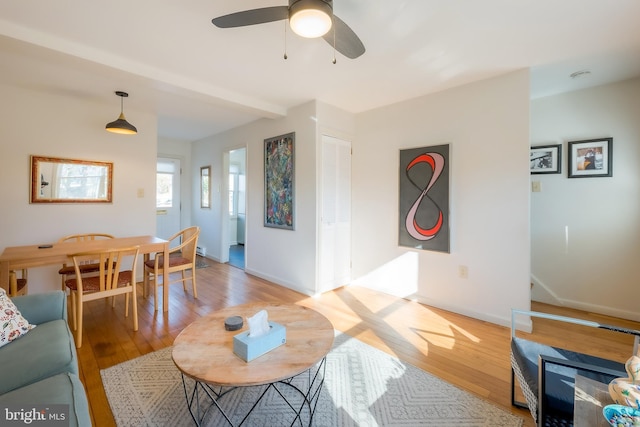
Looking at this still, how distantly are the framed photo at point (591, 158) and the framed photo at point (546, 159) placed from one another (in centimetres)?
10

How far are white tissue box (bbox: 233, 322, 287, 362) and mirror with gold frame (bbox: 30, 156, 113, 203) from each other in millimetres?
3411

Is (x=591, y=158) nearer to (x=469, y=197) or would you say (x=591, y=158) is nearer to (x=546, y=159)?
(x=546, y=159)

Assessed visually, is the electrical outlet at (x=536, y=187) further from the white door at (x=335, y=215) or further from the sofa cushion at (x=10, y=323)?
the sofa cushion at (x=10, y=323)

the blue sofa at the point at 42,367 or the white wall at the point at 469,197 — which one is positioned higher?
the white wall at the point at 469,197

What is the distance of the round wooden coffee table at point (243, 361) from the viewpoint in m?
1.16

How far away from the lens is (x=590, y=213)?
289cm

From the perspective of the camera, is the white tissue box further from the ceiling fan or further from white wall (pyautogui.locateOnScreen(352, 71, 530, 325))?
white wall (pyautogui.locateOnScreen(352, 71, 530, 325))

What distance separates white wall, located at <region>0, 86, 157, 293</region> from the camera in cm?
299

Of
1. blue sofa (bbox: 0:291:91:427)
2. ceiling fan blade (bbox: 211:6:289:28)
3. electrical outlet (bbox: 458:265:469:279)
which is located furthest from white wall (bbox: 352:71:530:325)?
blue sofa (bbox: 0:291:91:427)

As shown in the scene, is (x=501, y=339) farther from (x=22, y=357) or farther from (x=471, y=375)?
(x=22, y=357)

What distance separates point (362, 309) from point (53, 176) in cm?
390

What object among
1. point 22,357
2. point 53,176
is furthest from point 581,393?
point 53,176

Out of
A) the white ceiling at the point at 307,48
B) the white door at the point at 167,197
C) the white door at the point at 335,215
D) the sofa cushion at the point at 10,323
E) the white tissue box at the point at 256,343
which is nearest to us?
the white tissue box at the point at 256,343

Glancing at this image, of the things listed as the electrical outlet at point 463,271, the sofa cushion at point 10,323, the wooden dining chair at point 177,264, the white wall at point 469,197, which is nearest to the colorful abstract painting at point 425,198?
the white wall at point 469,197
